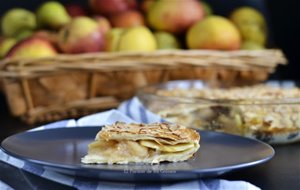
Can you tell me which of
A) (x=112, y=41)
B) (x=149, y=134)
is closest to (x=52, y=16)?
(x=112, y=41)

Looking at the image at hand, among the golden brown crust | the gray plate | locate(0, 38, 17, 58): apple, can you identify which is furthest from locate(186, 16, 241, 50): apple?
the golden brown crust

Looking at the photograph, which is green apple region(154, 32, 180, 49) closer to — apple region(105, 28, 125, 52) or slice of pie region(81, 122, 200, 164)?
apple region(105, 28, 125, 52)

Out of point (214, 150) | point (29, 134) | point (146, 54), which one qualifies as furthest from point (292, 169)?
point (146, 54)

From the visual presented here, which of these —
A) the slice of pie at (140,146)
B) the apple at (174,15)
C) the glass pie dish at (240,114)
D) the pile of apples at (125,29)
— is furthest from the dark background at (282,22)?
the slice of pie at (140,146)

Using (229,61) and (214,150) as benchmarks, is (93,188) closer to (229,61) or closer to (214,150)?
(214,150)

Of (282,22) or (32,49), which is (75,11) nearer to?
(32,49)
